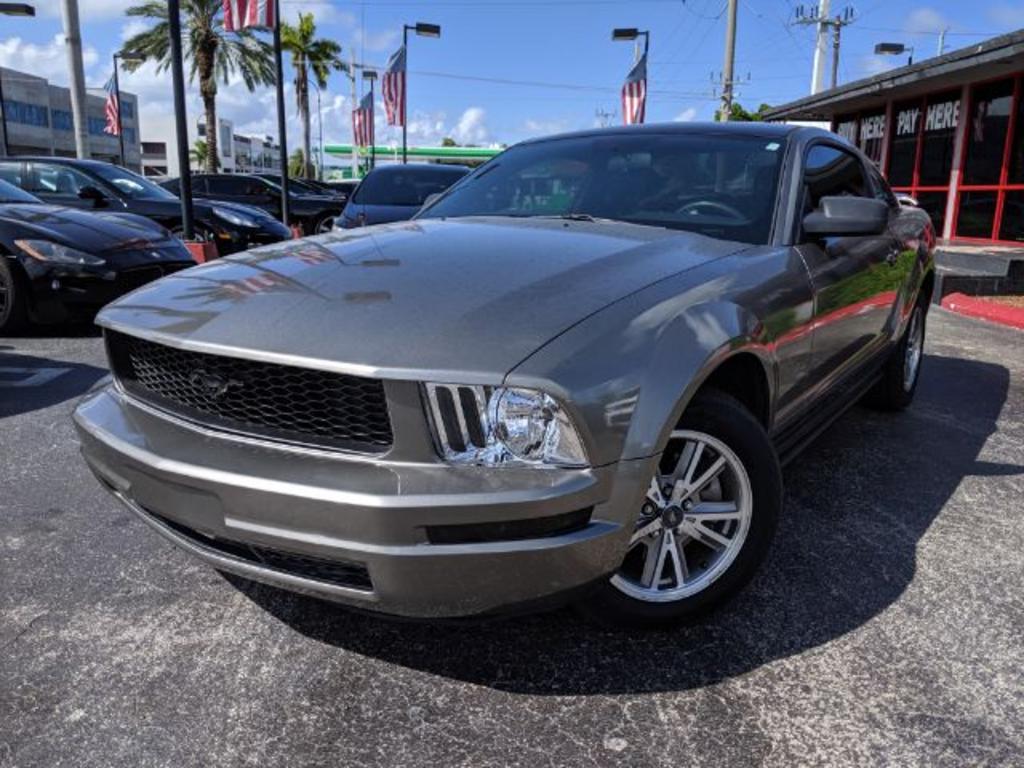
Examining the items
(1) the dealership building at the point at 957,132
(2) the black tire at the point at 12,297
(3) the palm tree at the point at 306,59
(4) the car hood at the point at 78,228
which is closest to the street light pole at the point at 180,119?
(4) the car hood at the point at 78,228

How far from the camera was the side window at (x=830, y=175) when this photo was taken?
10.9 feet

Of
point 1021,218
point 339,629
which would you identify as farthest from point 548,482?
point 1021,218

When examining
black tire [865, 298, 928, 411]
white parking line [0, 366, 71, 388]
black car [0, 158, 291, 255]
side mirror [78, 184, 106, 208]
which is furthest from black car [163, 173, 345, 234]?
black tire [865, 298, 928, 411]

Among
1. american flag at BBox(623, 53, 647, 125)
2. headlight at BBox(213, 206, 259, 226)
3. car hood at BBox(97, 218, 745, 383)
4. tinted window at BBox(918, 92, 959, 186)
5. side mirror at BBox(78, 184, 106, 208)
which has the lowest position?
headlight at BBox(213, 206, 259, 226)

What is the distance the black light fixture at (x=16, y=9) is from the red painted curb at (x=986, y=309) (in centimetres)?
2276

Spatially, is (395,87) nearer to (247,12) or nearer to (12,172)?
(247,12)

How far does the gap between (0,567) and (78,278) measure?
13.1 ft

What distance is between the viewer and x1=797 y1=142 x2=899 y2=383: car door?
123 inches

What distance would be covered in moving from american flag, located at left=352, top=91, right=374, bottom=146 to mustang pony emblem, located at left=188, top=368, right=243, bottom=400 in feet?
94.0

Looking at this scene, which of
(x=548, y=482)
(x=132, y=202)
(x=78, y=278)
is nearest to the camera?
(x=548, y=482)

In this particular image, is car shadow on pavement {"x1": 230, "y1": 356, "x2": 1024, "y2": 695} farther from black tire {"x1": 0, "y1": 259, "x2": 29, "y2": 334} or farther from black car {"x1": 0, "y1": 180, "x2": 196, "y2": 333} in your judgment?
black tire {"x1": 0, "y1": 259, "x2": 29, "y2": 334}

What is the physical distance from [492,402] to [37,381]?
4.35 meters

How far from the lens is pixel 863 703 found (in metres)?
2.11

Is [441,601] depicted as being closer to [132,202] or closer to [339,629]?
[339,629]
